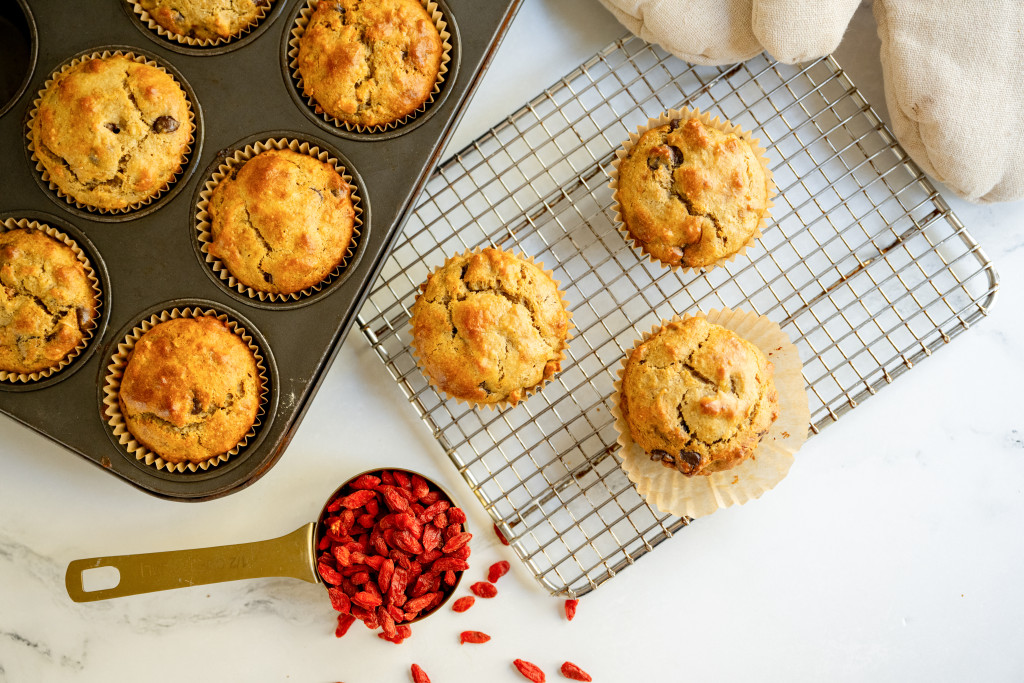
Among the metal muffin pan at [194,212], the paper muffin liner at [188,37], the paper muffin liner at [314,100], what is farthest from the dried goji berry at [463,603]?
the paper muffin liner at [188,37]

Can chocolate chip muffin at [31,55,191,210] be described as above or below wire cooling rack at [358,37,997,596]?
above

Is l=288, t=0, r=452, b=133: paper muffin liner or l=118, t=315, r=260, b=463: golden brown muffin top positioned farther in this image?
l=288, t=0, r=452, b=133: paper muffin liner

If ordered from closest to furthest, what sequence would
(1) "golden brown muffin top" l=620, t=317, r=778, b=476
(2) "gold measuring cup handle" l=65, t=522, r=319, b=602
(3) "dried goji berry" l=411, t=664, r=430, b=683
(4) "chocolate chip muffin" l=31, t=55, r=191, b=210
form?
(4) "chocolate chip muffin" l=31, t=55, r=191, b=210 → (1) "golden brown muffin top" l=620, t=317, r=778, b=476 → (2) "gold measuring cup handle" l=65, t=522, r=319, b=602 → (3) "dried goji berry" l=411, t=664, r=430, b=683

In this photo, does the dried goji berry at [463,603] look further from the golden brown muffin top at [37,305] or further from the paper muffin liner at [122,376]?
the golden brown muffin top at [37,305]

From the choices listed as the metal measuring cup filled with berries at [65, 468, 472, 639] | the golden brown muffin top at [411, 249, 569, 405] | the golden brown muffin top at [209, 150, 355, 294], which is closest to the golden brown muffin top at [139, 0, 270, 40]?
the golden brown muffin top at [209, 150, 355, 294]

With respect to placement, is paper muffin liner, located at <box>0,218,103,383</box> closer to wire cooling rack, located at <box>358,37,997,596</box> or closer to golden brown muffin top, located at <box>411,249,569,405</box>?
wire cooling rack, located at <box>358,37,997,596</box>
